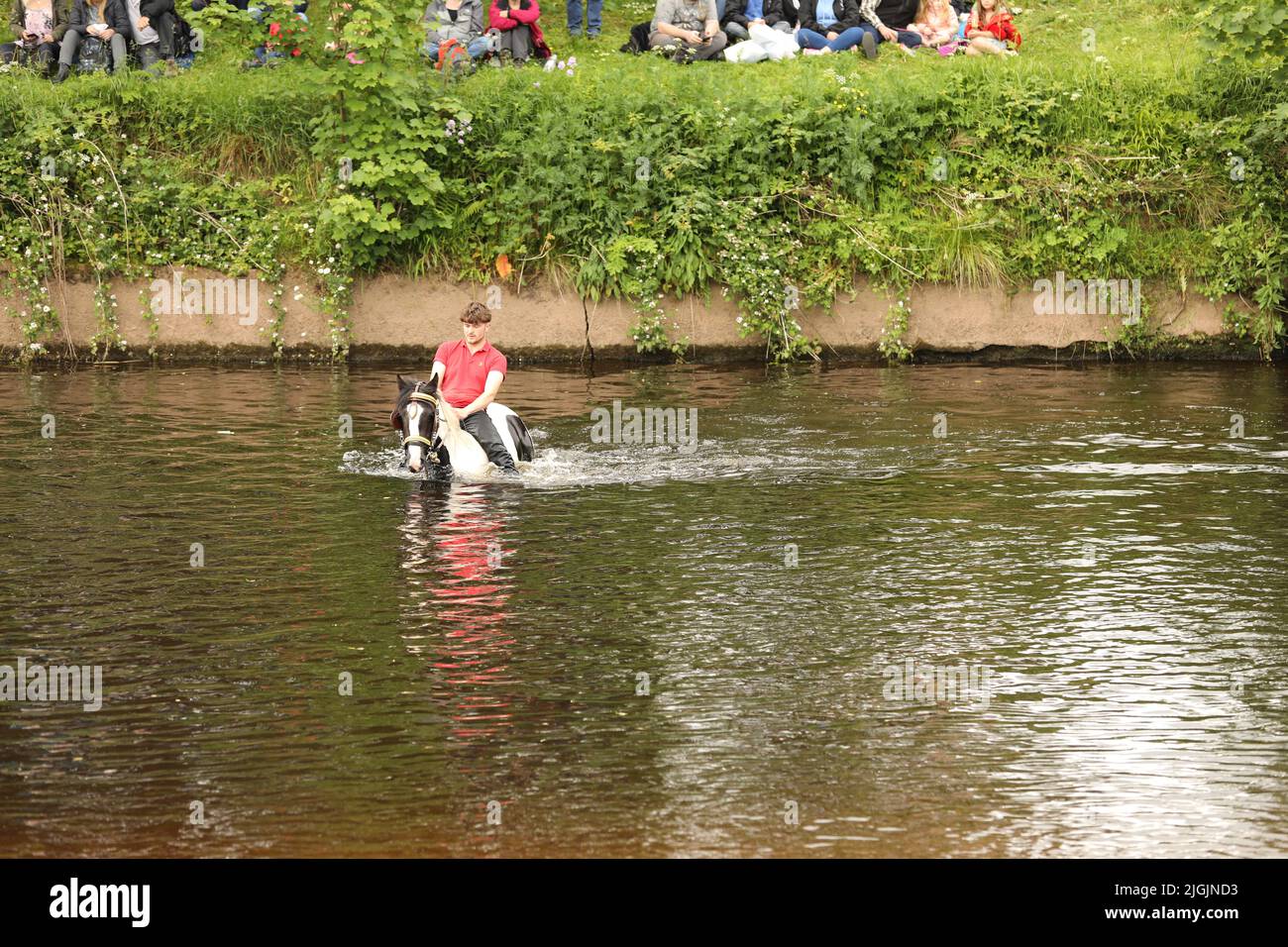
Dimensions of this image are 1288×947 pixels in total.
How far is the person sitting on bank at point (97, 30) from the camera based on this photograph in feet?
81.2

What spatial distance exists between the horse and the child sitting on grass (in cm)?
1277

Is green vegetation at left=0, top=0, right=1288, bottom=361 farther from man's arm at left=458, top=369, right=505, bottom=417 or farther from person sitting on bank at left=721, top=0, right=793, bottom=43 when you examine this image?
man's arm at left=458, top=369, right=505, bottom=417

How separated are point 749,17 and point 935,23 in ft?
9.54

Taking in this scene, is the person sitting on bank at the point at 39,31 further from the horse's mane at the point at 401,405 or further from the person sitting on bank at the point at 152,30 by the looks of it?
the horse's mane at the point at 401,405

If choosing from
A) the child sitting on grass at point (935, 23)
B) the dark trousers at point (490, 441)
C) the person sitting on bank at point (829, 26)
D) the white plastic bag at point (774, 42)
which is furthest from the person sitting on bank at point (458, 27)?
the dark trousers at point (490, 441)

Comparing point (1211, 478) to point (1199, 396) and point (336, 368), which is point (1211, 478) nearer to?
point (1199, 396)

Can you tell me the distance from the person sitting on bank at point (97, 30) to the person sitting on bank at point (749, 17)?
8.78m

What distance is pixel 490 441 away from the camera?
16562 millimetres

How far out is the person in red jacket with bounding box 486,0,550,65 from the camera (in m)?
25.3

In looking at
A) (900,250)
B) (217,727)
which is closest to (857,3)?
(900,250)

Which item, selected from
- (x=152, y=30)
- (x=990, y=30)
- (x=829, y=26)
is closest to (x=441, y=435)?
(x=152, y=30)

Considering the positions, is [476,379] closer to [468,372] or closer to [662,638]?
[468,372]

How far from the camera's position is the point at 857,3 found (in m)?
26.9

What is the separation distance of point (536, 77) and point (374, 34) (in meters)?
2.73
